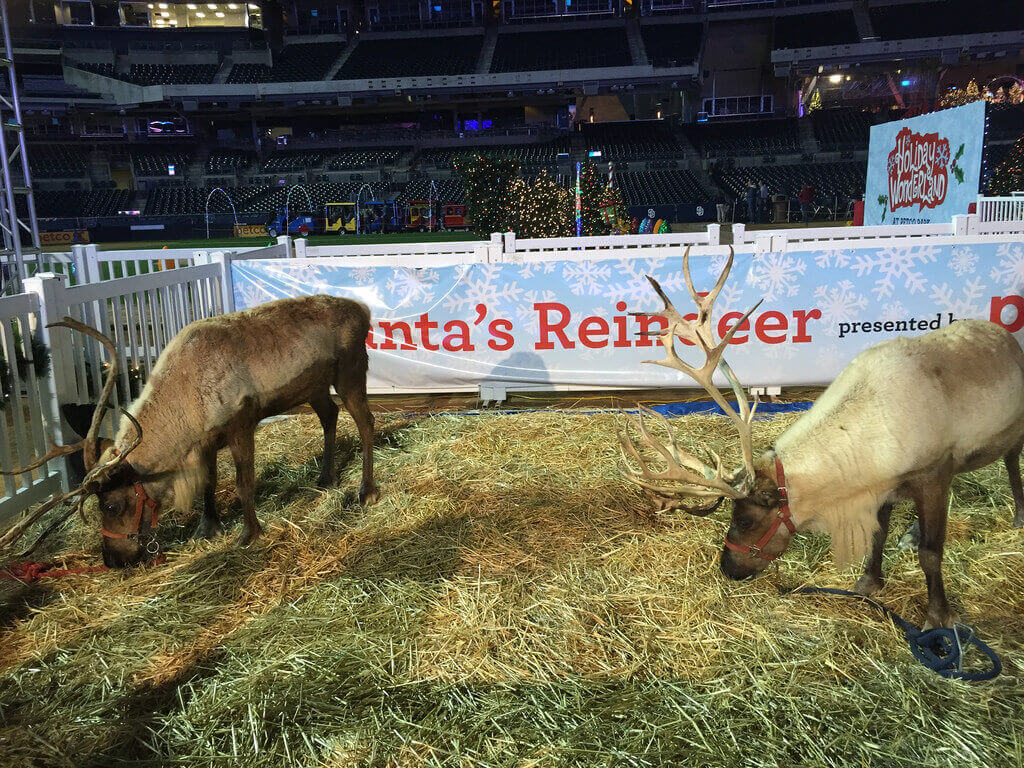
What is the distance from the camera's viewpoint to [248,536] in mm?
4598

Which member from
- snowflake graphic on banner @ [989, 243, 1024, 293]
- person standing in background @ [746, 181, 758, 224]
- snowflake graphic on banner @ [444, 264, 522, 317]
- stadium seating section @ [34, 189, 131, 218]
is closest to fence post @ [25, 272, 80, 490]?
snowflake graphic on banner @ [444, 264, 522, 317]

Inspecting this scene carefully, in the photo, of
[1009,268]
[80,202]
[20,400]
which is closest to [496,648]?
[20,400]

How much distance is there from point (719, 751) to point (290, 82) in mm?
47093

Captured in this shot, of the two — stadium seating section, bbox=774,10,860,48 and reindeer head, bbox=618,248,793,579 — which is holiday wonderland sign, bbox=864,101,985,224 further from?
stadium seating section, bbox=774,10,860,48

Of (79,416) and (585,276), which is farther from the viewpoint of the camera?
(585,276)

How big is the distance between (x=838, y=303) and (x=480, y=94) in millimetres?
41100

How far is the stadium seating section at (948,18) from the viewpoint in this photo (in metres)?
38.5

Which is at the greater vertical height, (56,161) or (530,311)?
(56,161)

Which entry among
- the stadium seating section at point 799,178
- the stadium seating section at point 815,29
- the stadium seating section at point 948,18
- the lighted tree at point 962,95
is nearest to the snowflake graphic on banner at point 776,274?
the stadium seating section at point 799,178

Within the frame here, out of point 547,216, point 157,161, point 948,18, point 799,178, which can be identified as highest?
point 948,18

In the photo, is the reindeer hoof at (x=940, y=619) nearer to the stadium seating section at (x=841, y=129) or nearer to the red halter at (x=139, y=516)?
the red halter at (x=139, y=516)

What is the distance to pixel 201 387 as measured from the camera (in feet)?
14.4

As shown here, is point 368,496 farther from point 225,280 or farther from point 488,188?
point 488,188

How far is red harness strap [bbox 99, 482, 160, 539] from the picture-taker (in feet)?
13.5
